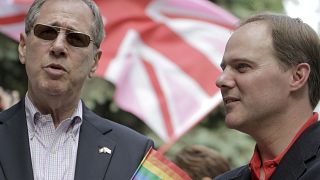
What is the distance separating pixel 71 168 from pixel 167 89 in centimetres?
469

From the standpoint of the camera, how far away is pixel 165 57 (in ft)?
30.2

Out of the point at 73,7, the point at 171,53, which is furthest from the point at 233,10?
the point at 73,7

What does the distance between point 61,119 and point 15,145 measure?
1.04ft

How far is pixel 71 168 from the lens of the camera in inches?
179

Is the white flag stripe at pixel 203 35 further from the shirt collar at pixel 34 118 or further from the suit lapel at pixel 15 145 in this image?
the suit lapel at pixel 15 145

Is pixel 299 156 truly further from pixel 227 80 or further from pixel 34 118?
pixel 34 118

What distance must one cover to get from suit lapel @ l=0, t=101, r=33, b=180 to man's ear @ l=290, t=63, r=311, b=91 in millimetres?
1307

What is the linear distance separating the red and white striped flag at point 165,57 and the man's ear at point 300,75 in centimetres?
427

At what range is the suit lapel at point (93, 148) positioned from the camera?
4.55 meters

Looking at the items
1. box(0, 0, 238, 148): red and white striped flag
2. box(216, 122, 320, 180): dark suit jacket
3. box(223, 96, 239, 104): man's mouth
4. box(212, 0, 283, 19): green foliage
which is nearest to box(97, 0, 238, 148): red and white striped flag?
box(0, 0, 238, 148): red and white striped flag

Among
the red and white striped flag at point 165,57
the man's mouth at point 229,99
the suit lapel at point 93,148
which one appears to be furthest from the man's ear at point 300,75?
the red and white striped flag at point 165,57

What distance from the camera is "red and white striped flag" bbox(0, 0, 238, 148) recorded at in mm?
8977

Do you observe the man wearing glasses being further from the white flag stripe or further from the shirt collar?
the white flag stripe

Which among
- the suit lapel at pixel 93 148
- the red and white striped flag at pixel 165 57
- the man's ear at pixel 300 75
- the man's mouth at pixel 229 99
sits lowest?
the red and white striped flag at pixel 165 57
